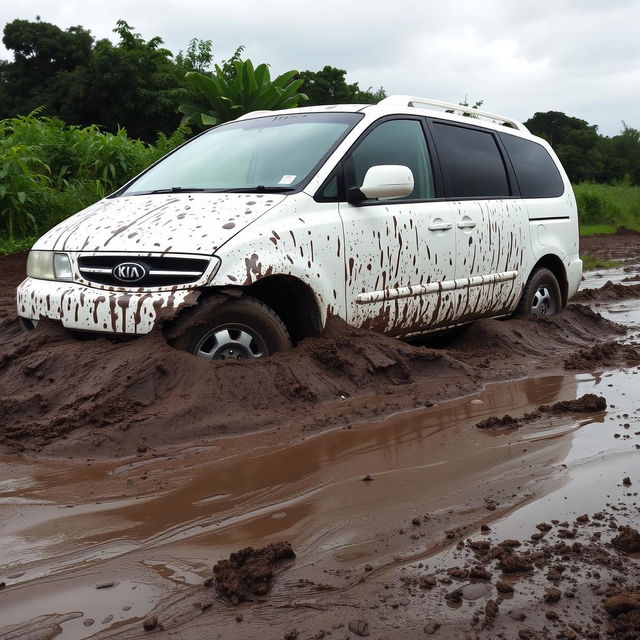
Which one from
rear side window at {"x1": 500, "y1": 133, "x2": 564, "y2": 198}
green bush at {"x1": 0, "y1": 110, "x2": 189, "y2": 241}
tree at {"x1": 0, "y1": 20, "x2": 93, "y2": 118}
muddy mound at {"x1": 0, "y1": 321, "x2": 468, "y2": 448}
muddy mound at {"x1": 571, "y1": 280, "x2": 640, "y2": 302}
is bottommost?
muddy mound at {"x1": 571, "y1": 280, "x2": 640, "y2": 302}

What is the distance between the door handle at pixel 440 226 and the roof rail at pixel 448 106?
90cm

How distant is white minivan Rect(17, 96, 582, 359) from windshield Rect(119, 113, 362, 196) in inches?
0.5

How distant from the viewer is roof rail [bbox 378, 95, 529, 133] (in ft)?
19.6

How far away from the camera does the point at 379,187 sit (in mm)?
5051

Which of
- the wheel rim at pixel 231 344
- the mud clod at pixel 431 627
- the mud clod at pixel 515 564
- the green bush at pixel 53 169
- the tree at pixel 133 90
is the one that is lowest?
the mud clod at pixel 431 627

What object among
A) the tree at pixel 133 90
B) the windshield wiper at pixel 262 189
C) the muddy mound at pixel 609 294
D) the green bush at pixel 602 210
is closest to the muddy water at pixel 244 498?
the windshield wiper at pixel 262 189

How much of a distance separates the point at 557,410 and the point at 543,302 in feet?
8.52

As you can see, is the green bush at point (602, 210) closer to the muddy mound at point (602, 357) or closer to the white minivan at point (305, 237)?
the muddy mound at point (602, 357)

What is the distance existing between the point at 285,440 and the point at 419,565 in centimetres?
153

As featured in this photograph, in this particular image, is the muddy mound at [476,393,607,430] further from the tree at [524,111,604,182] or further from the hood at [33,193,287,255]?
the tree at [524,111,604,182]

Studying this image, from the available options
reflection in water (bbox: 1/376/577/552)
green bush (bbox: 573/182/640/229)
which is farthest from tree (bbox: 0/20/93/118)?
reflection in water (bbox: 1/376/577/552)

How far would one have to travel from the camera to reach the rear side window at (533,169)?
6.91 meters

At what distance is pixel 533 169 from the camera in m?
7.15

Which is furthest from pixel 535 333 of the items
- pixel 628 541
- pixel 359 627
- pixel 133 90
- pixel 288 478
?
pixel 133 90
